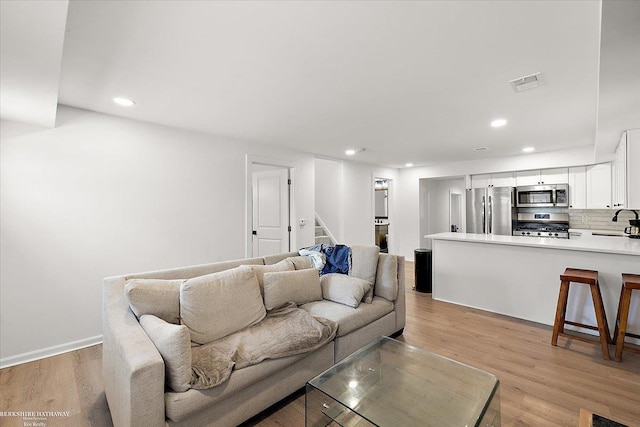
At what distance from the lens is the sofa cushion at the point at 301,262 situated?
287 cm

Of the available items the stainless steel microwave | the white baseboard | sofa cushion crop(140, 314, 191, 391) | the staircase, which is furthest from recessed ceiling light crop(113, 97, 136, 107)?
the stainless steel microwave

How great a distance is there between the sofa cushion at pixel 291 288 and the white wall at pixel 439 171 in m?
4.63

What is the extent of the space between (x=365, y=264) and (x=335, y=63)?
6.05ft

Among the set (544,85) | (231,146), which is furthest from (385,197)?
(544,85)

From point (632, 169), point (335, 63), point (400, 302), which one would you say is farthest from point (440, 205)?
point (335, 63)

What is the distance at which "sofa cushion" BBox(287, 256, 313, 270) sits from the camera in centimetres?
287

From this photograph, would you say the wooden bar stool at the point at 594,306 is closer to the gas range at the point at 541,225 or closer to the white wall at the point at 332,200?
the gas range at the point at 541,225

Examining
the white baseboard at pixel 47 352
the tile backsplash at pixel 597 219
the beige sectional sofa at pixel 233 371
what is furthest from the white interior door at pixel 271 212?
the tile backsplash at pixel 597 219

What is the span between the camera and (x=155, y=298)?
6.18 ft

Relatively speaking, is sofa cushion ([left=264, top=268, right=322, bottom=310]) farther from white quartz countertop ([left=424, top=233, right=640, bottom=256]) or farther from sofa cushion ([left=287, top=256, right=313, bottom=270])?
white quartz countertop ([left=424, top=233, right=640, bottom=256])

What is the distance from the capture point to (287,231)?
185 inches

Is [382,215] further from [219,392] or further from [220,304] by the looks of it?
[219,392]

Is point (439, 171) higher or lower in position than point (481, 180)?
higher

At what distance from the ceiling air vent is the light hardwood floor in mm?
2284
